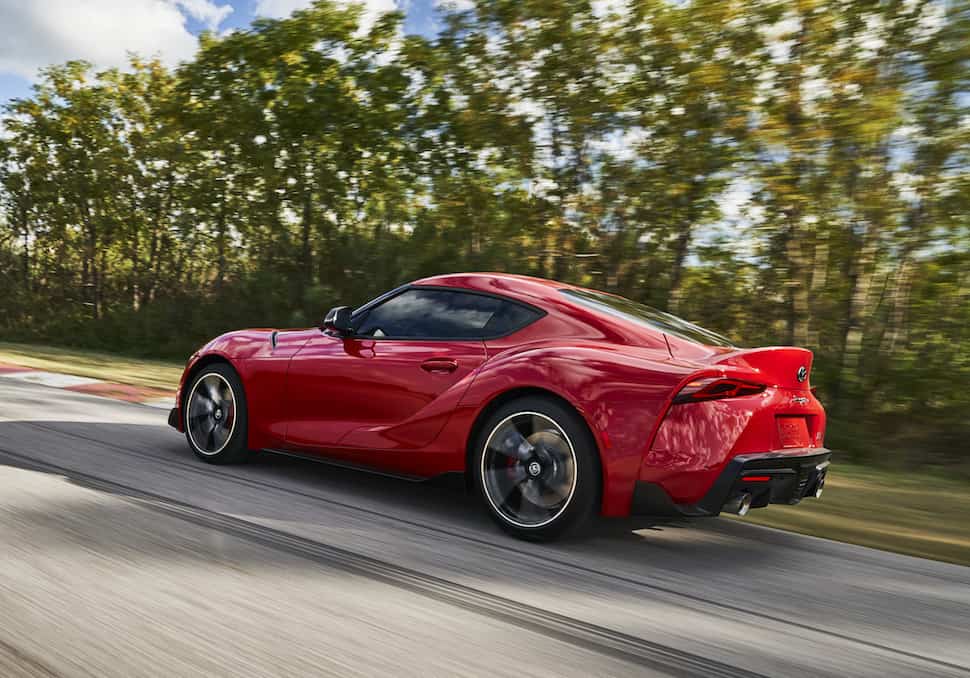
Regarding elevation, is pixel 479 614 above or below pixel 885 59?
below

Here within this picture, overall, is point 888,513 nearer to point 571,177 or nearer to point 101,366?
point 571,177

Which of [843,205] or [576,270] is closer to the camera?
[843,205]

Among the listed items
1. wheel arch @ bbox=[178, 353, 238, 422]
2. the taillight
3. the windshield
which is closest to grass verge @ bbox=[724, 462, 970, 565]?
the windshield

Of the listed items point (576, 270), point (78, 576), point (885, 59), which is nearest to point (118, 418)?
point (78, 576)

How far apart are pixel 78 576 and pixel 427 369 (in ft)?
6.57

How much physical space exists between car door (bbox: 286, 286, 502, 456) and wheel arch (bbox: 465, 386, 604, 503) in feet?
0.60

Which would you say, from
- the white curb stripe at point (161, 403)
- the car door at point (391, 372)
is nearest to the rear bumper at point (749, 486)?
the car door at point (391, 372)

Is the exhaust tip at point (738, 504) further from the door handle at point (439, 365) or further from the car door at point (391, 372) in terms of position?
the door handle at point (439, 365)

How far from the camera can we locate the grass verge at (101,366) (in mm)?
13461

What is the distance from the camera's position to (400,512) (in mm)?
4918

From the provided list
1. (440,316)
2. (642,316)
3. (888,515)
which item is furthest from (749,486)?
(888,515)

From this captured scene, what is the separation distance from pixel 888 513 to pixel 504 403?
3.10 meters

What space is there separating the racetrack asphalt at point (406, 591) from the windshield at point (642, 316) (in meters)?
1.07

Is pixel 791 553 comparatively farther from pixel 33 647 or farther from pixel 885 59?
pixel 885 59
